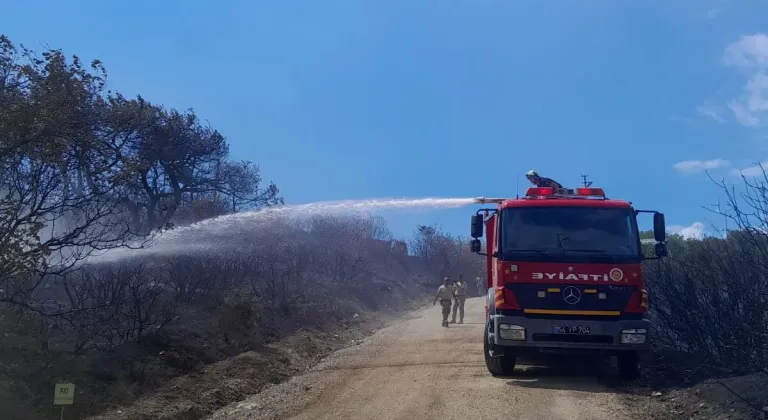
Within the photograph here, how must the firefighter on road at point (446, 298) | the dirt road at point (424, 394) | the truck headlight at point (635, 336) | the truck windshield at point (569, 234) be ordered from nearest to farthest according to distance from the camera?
the dirt road at point (424, 394) < the truck headlight at point (635, 336) < the truck windshield at point (569, 234) < the firefighter on road at point (446, 298)

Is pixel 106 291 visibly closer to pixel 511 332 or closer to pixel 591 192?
pixel 511 332

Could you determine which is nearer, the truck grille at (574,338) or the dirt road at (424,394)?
the dirt road at (424,394)

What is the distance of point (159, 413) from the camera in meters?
10.3

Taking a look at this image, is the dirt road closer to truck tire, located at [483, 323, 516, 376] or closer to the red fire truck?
truck tire, located at [483, 323, 516, 376]

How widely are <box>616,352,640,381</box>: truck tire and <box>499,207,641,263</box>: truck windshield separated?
1780 mm

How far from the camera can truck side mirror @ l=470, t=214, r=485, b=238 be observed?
1333 centimetres

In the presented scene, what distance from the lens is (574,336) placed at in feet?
39.0

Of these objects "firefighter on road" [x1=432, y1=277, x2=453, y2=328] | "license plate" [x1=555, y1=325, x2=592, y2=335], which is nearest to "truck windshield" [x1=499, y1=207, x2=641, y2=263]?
"license plate" [x1=555, y1=325, x2=592, y2=335]

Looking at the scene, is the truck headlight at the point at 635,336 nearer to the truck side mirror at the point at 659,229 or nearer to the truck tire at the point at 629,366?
the truck tire at the point at 629,366

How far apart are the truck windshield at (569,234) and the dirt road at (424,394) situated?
2.28 meters

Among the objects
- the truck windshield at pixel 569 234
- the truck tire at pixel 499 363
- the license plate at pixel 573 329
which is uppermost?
the truck windshield at pixel 569 234

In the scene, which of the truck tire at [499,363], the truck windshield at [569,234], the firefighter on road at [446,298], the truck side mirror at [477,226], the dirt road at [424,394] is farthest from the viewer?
the firefighter on road at [446,298]

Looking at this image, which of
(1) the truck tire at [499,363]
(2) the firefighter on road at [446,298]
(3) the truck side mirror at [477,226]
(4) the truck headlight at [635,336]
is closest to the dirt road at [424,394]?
(1) the truck tire at [499,363]

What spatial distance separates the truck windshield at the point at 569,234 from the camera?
39.7 feet
